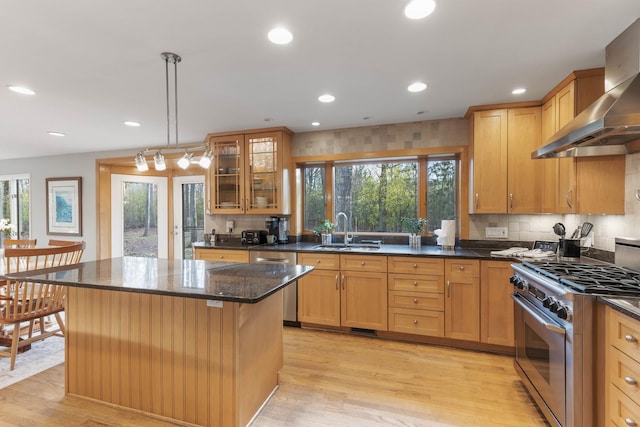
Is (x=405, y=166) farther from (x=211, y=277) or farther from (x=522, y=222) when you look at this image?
(x=211, y=277)

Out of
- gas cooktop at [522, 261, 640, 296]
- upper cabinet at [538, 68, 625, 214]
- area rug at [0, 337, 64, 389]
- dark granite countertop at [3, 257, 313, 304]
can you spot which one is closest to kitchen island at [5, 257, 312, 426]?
dark granite countertop at [3, 257, 313, 304]

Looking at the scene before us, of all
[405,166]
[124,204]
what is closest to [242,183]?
[405,166]

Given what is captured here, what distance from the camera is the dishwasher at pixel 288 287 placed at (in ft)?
11.3

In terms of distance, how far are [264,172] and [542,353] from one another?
10.6ft

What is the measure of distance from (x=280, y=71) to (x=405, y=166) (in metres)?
2.13

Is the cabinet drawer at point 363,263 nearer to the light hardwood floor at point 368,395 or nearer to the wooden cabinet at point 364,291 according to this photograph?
the wooden cabinet at point 364,291

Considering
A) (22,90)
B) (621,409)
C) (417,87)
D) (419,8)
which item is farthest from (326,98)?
(621,409)

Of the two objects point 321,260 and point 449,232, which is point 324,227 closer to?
point 321,260

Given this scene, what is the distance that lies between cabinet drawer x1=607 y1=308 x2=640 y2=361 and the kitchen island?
1.64 meters

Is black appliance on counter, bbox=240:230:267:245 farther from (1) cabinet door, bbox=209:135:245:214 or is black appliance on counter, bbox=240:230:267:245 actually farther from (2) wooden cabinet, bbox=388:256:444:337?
(2) wooden cabinet, bbox=388:256:444:337

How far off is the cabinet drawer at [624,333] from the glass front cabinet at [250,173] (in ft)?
10.0

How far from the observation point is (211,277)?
190cm

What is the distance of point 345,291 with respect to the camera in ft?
10.7

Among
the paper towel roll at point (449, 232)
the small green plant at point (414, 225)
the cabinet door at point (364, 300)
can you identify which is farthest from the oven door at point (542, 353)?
the small green plant at point (414, 225)
